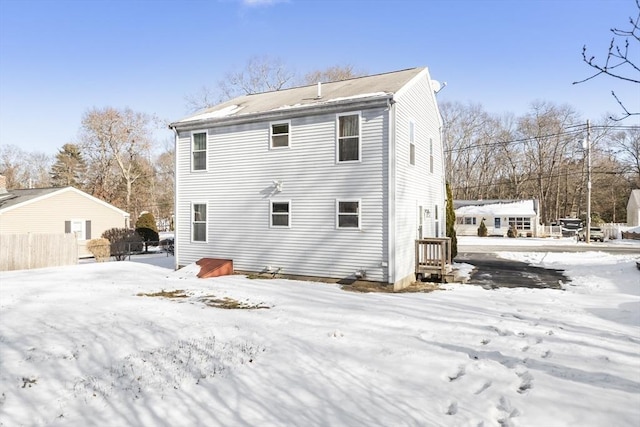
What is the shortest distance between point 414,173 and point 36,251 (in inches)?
595

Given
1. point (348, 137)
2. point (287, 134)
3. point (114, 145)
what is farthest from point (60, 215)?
point (348, 137)

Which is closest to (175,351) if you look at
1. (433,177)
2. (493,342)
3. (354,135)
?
(493,342)

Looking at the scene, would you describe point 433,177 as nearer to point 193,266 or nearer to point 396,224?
point 396,224

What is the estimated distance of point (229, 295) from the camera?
945cm

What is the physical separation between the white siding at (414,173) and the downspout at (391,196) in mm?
175

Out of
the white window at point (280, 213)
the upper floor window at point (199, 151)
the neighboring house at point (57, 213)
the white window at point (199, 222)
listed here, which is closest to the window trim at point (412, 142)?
the white window at point (280, 213)

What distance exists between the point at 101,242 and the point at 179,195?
7.97 metres

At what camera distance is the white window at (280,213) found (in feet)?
40.6

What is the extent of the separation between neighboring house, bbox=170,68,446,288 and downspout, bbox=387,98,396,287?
0.09 ft

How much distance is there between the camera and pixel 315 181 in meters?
11.9

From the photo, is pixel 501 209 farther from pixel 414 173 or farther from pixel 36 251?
pixel 36 251

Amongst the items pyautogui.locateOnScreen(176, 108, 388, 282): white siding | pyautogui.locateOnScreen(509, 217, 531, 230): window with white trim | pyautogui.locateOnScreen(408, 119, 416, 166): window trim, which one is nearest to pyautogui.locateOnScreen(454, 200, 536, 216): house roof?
pyautogui.locateOnScreen(509, 217, 531, 230): window with white trim

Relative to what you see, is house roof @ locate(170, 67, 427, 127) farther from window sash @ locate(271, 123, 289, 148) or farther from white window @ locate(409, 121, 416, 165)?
white window @ locate(409, 121, 416, 165)

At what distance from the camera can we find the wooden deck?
12.1m
